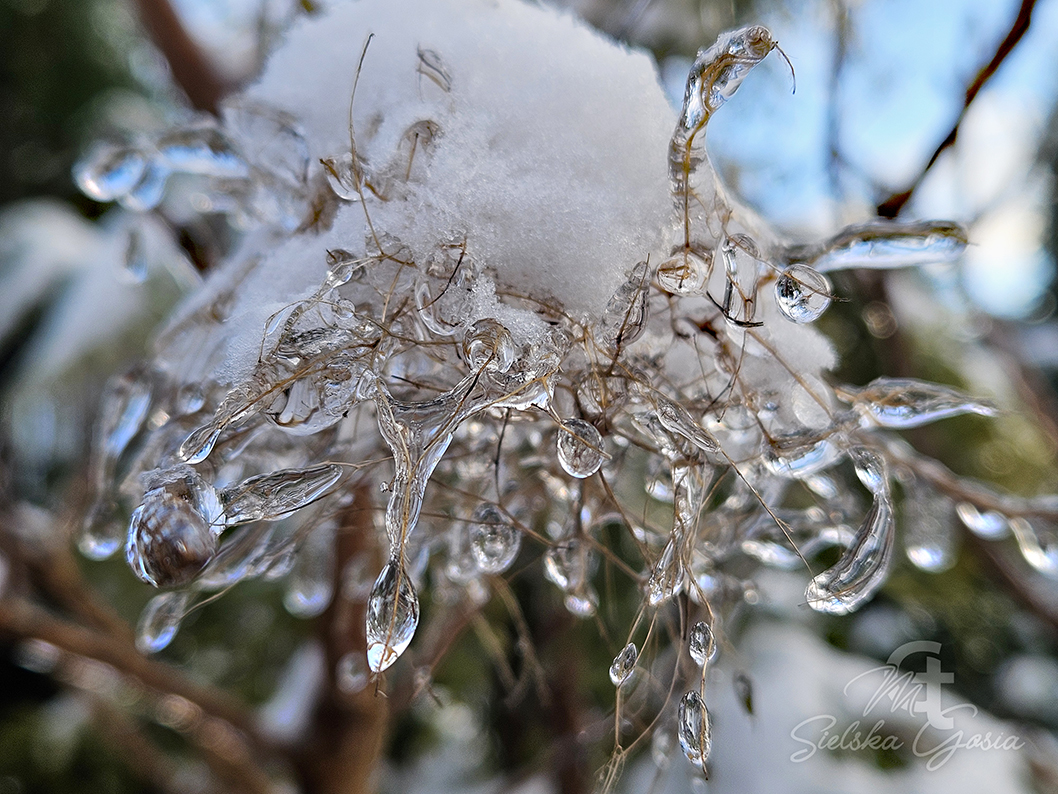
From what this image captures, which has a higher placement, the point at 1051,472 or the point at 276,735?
the point at 1051,472

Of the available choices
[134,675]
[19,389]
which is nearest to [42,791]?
[19,389]

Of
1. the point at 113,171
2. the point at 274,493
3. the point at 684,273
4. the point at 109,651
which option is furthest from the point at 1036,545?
the point at 109,651

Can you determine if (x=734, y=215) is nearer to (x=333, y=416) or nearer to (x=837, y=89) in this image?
(x=333, y=416)

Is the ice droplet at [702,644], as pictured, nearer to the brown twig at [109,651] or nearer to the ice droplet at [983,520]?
the ice droplet at [983,520]

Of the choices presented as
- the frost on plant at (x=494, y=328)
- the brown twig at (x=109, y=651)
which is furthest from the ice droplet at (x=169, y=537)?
the brown twig at (x=109, y=651)

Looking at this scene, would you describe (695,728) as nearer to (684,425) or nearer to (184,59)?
(684,425)

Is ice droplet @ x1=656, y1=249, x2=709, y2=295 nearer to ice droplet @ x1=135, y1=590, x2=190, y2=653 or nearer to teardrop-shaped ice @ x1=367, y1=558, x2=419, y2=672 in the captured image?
teardrop-shaped ice @ x1=367, y1=558, x2=419, y2=672
